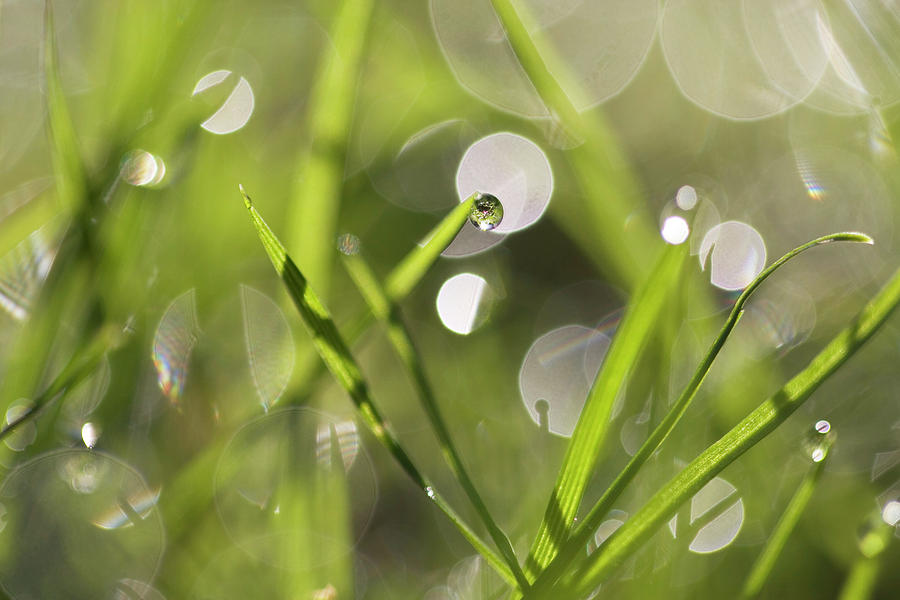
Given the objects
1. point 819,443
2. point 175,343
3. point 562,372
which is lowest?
point 562,372

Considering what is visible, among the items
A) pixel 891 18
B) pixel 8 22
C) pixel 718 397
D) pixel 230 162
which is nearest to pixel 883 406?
pixel 718 397

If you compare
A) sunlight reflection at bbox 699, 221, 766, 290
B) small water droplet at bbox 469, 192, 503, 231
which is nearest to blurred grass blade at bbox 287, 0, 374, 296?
small water droplet at bbox 469, 192, 503, 231

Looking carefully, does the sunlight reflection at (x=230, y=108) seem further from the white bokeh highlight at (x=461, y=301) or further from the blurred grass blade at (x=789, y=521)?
the blurred grass blade at (x=789, y=521)

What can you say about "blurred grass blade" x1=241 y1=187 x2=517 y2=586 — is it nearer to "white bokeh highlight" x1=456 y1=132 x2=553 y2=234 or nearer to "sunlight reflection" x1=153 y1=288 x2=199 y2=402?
"sunlight reflection" x1=153 y1=288 x2=199 y2=402

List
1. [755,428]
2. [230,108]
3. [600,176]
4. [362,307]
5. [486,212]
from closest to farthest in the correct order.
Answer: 1. [755,428]
2. [486,212]
3. [600,176]
4. [362,307]
5. [230,108]

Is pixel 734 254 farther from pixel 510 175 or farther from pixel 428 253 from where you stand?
pixel 428 253

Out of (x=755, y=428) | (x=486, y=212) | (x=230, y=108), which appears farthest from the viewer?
(x=230, y=108)

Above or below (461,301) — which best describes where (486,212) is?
above

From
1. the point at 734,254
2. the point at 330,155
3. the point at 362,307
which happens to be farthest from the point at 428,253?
the point at 734,254
